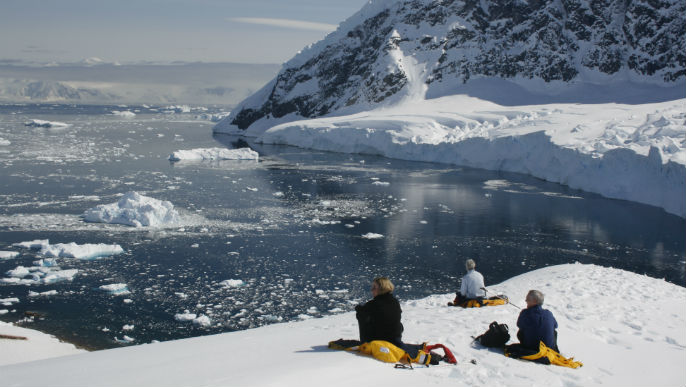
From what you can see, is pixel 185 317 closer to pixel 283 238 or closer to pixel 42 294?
pixel 42 294

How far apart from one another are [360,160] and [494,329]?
39.6 metres

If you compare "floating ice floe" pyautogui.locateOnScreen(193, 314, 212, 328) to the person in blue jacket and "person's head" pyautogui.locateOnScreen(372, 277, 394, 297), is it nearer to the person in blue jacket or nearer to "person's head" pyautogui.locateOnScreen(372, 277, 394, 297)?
"person's head" pyautogui.locateOnScreen(372, 277, 394, 297)

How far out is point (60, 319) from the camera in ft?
38.4

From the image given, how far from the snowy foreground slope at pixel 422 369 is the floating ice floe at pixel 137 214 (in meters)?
10.2

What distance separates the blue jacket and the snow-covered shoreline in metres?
21.0

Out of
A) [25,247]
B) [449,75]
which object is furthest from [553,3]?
[25,247]

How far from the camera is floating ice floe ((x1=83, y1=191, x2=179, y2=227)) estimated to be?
19969 mm

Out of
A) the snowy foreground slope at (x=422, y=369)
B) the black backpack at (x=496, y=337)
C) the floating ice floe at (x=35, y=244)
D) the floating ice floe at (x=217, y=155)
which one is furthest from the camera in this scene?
the floating ice floe at (x=217, y=155)

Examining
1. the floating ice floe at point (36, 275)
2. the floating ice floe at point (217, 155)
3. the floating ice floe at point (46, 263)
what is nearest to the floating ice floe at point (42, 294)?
the floating ice floe at point (36, 275)

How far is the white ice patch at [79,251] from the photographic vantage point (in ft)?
51.6

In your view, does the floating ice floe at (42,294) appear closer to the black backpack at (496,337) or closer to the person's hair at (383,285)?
the person's hair at (383,285)

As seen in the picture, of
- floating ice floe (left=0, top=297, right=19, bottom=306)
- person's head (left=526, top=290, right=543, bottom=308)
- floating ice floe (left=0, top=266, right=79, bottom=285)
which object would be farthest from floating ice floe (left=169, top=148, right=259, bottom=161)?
person's head (left=526, top=290, right=543, bottom=308)

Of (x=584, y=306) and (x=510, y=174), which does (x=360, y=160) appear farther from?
(x=584, y=306)

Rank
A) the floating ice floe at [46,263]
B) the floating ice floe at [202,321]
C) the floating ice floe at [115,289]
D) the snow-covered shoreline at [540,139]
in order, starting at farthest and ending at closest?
the snow-covered shoreline at [540,139], the floating ice floe at [46,263], the floating ice floe at [115,289], the floating ice floe at [202,321]
